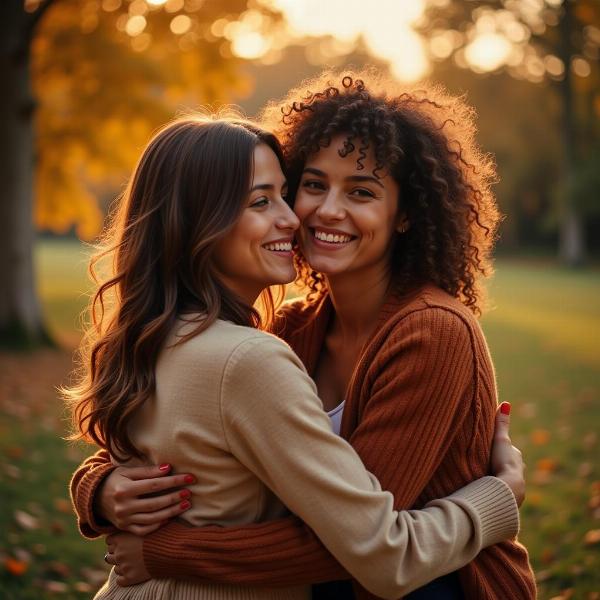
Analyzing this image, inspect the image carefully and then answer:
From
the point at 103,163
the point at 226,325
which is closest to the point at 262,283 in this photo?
the point at 226,325

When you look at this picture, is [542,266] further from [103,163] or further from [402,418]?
[402,418]

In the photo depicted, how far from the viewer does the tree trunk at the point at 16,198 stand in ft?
36.4

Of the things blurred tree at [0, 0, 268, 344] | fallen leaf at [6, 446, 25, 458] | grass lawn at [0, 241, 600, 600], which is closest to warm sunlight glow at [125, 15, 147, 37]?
blurred tree at [0, 0, 268, 344]

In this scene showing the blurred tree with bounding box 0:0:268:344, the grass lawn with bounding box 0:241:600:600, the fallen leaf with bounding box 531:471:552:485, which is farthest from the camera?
the blurred tree with bounding box 0:0:268:344

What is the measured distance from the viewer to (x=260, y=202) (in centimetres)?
272

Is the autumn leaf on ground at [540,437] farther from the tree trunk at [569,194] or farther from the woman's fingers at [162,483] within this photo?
the tree trunk at [569,194]

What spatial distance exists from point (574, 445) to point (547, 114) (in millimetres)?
34990

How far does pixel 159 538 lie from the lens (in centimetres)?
239

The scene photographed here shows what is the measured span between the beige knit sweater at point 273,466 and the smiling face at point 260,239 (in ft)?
1.14

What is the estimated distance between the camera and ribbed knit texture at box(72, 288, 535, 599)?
2297 millimetres

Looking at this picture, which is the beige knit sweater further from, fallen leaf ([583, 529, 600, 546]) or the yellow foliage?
the yellow foliage

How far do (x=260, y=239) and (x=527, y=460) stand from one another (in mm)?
4945

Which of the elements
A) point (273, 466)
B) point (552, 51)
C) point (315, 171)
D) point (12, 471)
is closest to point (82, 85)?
point (12, 471)

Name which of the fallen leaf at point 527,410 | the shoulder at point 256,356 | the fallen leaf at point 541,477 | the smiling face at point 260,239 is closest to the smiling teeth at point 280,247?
the smiling face at point 260,239
